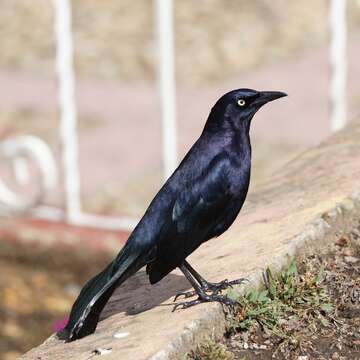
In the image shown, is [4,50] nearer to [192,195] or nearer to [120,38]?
[120,38]

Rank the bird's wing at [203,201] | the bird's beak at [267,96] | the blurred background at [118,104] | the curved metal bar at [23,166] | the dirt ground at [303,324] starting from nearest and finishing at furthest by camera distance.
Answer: the dirt ground at [303,324]
the bird's wing at [203,201]
the bird's beak at [267,96]
the blurred background at [118,104]
the curved metal bar at [23,166]

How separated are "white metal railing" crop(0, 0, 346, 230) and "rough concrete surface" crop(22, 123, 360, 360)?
206 centimetres

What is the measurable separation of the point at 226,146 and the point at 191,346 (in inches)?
29.6

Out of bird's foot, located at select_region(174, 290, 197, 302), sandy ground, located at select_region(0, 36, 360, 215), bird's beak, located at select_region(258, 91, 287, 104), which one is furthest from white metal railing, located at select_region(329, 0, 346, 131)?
bird's foot, located at select_region(174, 290, 197, 302)

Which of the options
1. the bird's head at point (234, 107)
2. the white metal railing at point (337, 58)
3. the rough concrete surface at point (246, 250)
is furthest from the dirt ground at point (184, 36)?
the bird's head at point (234, 107)

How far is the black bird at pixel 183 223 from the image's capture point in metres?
4.29

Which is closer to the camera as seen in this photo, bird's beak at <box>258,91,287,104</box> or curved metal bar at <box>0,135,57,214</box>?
bird's beak at <box>258,91,287,104</box>

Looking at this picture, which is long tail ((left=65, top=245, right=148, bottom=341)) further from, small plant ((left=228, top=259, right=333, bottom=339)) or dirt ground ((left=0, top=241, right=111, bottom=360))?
dirt ground ((left=0, top=241, right=111, bottom=360))

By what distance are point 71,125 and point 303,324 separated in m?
5.14

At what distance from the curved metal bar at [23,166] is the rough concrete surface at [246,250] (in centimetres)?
334

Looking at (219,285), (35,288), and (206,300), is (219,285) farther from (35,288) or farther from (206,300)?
(35,288)

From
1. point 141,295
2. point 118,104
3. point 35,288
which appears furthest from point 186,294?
point 118,104

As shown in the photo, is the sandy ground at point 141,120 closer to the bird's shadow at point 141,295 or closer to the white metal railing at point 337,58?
the white metal railing at point 337,58

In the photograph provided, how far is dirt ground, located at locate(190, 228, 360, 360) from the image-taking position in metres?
4.19
